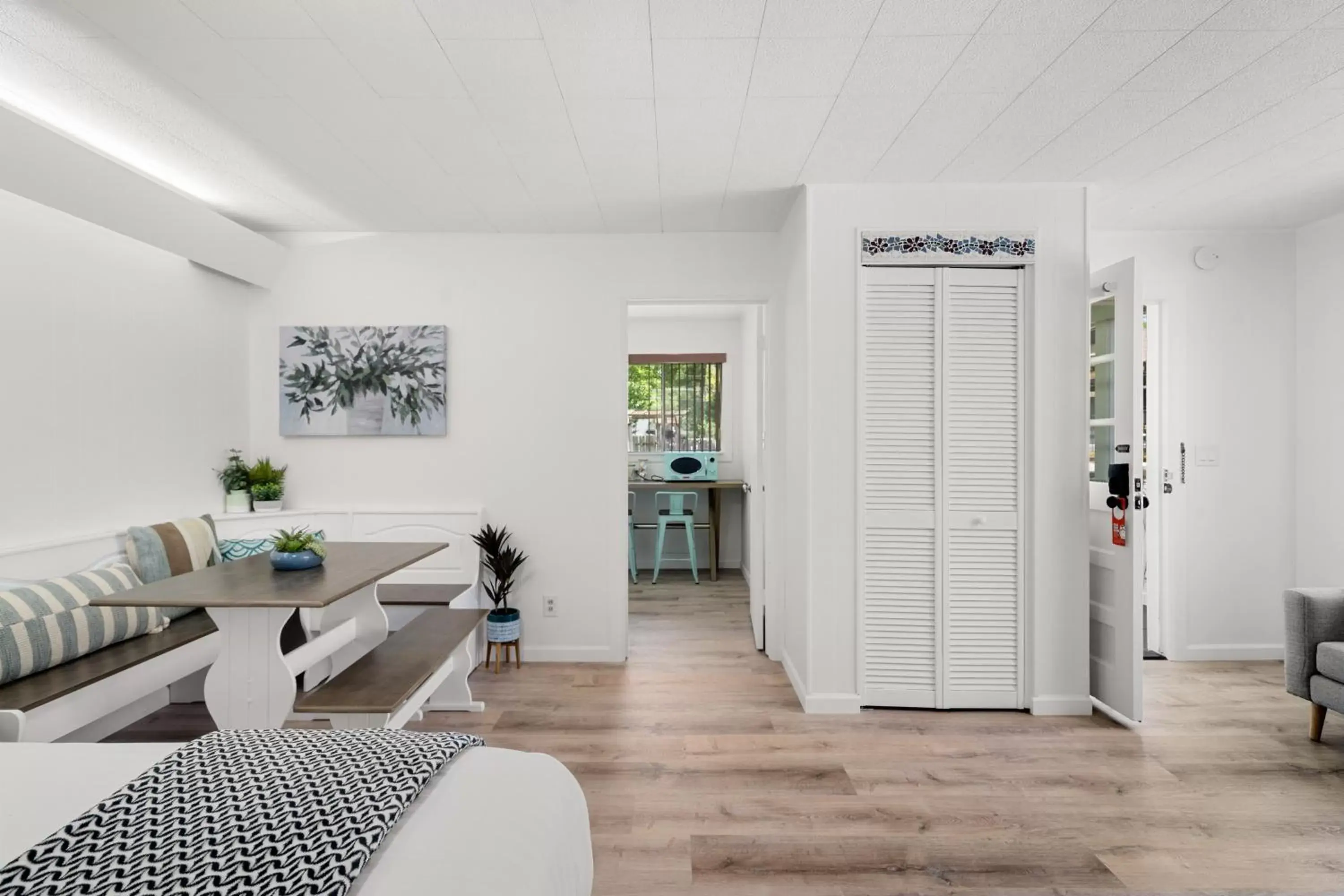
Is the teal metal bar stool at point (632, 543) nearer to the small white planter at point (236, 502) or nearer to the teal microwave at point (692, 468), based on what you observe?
the teal microwave at point (692, 468)

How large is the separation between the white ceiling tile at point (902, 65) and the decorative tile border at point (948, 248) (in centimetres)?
82

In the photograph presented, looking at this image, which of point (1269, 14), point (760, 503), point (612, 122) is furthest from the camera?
point (760, 503)

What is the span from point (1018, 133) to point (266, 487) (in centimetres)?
405

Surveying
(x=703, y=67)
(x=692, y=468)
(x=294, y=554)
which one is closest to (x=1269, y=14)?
(x=703, y=67)

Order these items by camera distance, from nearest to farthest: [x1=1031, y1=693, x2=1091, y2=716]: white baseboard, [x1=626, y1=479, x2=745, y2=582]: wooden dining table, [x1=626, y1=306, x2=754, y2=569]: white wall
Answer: [x1=1031, y1=693, x2=1091, y2=716]: white baseboard → [x1=626, y1=479, x2=745, y2=582]: wooden dining table → [x1=626, y1=306, x2=754, y2=569]: white wall

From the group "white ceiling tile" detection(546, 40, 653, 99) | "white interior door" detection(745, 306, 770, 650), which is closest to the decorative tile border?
"white interior door" detection(745, 306, 770, 650)

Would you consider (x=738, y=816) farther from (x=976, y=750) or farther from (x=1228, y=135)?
(x=1228, y=135)

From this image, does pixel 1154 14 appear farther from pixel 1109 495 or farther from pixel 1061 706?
pixel 1061 706

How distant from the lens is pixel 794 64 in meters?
2.11

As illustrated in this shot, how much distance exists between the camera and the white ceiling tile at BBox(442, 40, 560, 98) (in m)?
2.02

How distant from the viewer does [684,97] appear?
2.31m

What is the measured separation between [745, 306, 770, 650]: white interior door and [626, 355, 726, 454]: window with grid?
2013mm

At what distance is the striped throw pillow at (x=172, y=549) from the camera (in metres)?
2.81

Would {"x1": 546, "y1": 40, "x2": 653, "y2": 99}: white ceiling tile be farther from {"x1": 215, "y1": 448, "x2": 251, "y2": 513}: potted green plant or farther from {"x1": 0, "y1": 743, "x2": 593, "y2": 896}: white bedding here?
{"x1": 215, "y1": 448, "x2": 251, "y2": 513}: potted green plant
